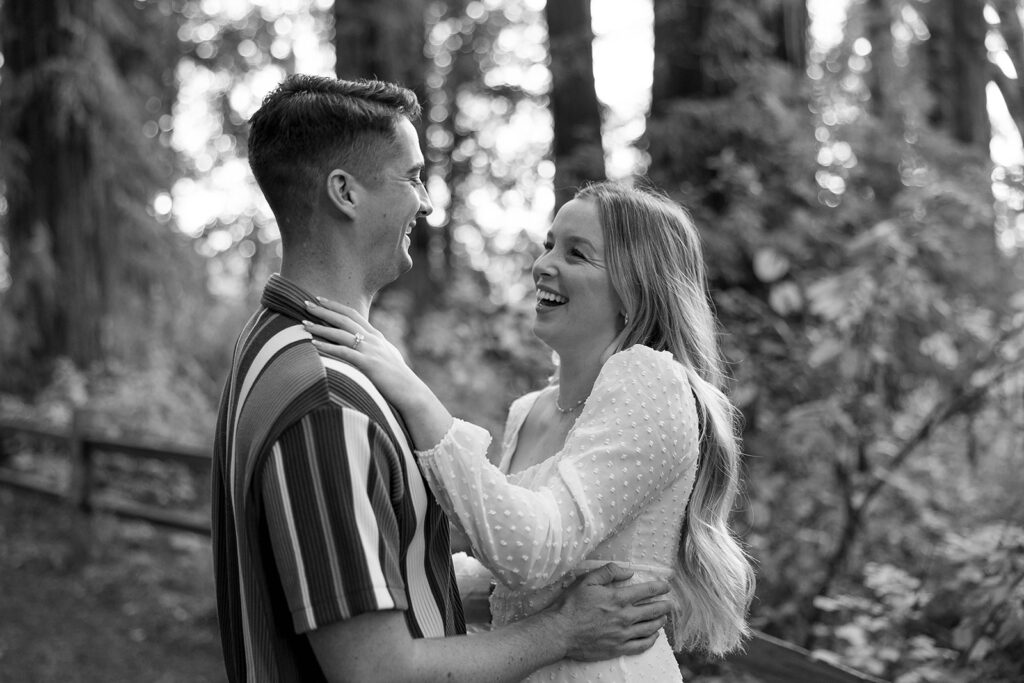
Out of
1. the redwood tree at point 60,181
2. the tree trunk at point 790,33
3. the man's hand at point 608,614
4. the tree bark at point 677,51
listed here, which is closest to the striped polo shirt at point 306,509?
the man's hand at point 608,614

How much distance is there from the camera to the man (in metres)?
1.70

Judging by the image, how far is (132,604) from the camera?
7.43 meters

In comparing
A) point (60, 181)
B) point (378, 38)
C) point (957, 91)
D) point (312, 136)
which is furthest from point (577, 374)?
point (957, 91)

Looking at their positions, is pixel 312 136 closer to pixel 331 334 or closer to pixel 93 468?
pixel 331 334

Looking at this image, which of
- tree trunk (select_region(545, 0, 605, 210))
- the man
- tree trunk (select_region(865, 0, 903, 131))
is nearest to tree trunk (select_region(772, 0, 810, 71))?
tree trunk (select_region(545, 0, 605, 210))

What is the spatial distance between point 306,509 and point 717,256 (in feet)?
→ 14.2

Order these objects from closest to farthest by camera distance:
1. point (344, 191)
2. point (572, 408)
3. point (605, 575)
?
1. point (344, 191)
2. point (605, 575)
3. point (572, 408)

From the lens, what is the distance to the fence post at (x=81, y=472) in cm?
878

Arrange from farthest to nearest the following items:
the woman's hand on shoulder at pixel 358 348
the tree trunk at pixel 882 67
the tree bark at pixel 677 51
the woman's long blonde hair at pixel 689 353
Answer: the tree trunk at pixel 882 67
the tree bark at pixel 677 51
the woman's long blonde hair at pixel 689 353
the woman's hand on shoulder at pixel 358 348

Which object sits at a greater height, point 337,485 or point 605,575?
point 337,485

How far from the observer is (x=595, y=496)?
211 centimetres

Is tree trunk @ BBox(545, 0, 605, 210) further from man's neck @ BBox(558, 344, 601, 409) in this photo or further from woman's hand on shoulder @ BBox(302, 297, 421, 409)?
woman's hand on shoulder @ BBox(302, 297, 421, 409)

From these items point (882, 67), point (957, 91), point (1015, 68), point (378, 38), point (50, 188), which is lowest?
point (50, 188)

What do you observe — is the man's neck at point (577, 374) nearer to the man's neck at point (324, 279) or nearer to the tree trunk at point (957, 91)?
the man's neck at point (324, 279)
